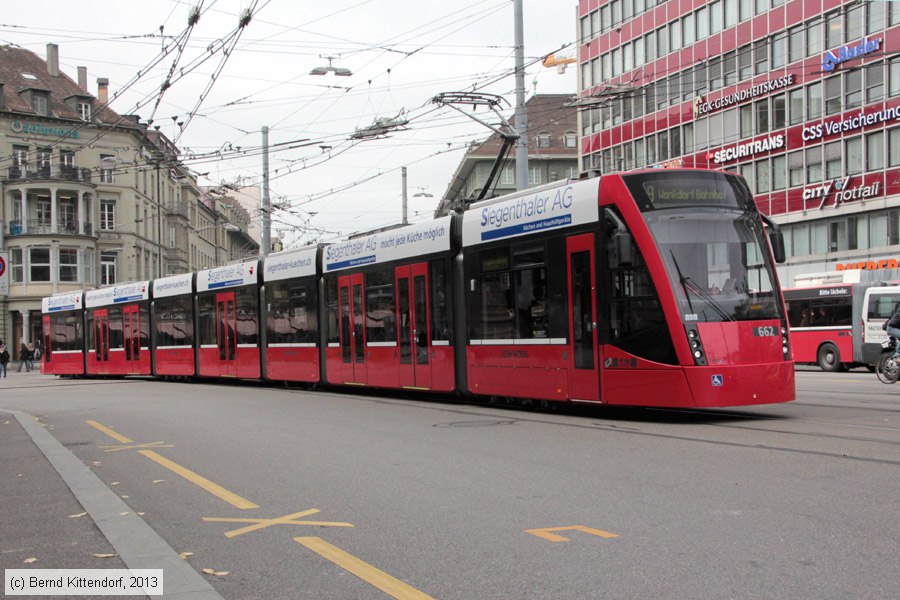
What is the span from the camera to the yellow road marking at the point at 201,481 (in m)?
7.46

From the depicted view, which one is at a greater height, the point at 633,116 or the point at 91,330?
the point at 633,116

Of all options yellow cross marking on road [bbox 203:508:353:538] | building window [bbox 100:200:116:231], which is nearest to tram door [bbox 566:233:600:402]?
yellow cross marking on road [bbox 203:508:353:538]

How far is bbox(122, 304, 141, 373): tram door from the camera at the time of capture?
1245 inches

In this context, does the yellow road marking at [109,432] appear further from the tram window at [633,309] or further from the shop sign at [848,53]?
the shop sign at [848,53]

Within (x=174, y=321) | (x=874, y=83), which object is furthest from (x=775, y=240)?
(x=874, y=83)

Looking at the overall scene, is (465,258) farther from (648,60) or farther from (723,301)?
(648,60)

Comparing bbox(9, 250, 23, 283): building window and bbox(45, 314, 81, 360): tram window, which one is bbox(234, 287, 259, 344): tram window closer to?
bbox(45, 314, 81, 360): tram window

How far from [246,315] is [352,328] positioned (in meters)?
6.15

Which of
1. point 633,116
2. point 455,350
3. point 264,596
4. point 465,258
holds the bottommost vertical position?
point 264,596

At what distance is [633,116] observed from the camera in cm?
5103

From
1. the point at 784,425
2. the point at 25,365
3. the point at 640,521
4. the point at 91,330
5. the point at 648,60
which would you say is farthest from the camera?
the point at 25,365

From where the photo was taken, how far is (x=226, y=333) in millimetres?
25922

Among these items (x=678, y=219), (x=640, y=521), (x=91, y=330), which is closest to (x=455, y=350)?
(x=678, y=219)

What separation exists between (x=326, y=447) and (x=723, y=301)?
16.3 feet
